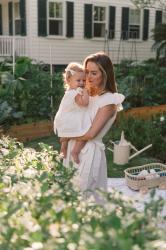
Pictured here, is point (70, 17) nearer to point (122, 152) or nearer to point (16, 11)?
point (16, 11)

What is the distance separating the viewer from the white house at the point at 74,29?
685 inches

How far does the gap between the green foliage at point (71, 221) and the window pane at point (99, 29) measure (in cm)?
1776

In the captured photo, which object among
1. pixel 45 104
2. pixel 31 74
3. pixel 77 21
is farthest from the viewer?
pixel 77 21

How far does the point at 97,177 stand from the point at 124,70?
33.3ft

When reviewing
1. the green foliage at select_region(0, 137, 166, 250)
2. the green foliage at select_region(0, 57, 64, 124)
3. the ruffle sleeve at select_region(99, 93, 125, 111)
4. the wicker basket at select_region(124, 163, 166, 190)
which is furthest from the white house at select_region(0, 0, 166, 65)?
the green foliage at select_region(0, 137, 166, 250)

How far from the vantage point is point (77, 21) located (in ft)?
60.5

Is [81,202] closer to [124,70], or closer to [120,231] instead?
[120,231]

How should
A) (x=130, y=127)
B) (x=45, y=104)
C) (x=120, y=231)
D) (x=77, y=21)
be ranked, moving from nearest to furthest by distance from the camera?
(x=120, y=231) → (x=130, y=127) → (x=45, y=104) → (x=77, y=21)

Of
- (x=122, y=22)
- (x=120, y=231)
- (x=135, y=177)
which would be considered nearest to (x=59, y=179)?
(x=120, y=231)

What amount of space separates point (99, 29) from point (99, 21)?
35 centimetres

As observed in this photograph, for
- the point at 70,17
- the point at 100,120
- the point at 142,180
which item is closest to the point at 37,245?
the point at 100,120

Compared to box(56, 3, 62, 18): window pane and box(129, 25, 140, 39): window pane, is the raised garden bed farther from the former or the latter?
box(129, 25, 140, 39): window pane

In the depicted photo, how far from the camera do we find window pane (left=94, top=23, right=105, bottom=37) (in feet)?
62.7

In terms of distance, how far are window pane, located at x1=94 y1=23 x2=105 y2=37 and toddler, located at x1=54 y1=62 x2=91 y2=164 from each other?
16.4 metres
